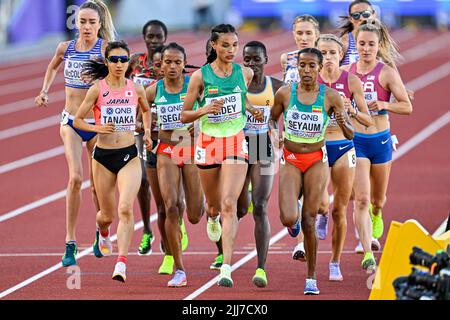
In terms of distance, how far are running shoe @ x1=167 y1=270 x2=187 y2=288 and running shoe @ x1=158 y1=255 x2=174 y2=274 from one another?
21.4 inches

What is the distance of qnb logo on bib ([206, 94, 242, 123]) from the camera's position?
10.0 m

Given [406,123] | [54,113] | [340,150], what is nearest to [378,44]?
[340,150]

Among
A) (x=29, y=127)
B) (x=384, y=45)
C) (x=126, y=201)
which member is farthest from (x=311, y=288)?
(x=29, y=127)

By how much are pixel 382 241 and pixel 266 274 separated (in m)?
1.98

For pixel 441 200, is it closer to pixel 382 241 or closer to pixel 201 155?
pixel 382 241

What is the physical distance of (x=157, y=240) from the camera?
13016 millimetres

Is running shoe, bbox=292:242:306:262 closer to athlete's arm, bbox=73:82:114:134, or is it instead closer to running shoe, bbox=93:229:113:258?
running shoe, bbox=93:229:113:258

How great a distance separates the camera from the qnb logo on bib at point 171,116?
1060 centimetres

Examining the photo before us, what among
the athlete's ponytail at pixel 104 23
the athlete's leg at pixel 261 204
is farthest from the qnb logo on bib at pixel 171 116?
the athlete's ponytail at pixel 104 23

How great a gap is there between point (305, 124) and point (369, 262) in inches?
57.8

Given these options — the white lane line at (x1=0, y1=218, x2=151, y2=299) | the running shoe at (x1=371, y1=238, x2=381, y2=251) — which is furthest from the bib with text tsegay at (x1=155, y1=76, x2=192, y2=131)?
the running shoe at (x1=371, y1=238, x2=381, y2=251)

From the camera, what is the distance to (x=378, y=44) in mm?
11219

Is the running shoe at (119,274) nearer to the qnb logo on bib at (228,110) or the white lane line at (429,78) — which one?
the qnb logo on bib at (228,110)
